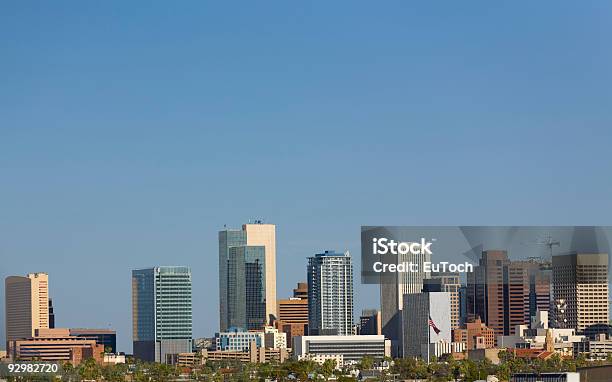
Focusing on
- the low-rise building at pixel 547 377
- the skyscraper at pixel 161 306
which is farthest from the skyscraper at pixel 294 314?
the low-rise building at pixel 547 377

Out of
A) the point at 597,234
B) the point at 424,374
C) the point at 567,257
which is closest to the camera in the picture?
the point at 597,234

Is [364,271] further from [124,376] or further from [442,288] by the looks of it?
[124,376]

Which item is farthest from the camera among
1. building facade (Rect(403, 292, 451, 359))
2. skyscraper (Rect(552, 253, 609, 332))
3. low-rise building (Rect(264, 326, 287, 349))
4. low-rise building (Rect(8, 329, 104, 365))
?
low-rise building (Rect(264, 326, 287, 349))

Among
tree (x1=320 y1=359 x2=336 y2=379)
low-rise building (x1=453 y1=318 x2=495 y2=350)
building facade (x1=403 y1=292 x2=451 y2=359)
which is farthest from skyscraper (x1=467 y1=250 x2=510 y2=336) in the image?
tree (x1=320 y1=359 x2=336 y2=379)

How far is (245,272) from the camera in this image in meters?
108

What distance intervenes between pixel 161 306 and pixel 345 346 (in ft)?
75.0

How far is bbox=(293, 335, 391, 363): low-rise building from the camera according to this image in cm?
8019

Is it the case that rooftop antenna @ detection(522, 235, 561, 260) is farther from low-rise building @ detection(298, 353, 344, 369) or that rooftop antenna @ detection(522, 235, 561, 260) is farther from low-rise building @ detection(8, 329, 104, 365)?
low-rise building @ detection(8, 329, 104, 365)

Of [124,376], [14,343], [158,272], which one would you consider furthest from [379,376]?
[158,272]

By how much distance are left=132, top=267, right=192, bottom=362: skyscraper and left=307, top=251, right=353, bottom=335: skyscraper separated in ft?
27.4

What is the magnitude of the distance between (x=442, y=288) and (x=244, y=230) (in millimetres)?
62100

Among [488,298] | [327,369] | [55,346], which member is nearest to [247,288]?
[55,346]

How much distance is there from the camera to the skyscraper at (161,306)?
328ft

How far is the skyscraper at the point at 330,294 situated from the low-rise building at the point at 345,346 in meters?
11.3
